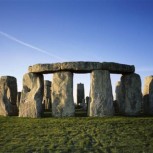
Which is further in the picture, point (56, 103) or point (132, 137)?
point (56, 103)

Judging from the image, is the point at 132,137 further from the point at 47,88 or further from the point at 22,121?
the point at 47,88

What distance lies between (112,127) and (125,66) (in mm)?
3909

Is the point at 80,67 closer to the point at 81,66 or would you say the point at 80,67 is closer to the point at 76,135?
the point at 81,66

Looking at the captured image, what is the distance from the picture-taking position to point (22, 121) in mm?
11875

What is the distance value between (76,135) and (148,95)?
6651 millimetres

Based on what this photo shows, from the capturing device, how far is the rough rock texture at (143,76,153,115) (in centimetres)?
1483

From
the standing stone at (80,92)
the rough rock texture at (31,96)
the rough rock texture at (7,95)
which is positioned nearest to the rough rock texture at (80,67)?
the rough rock texture at (31,96)

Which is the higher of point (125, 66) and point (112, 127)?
point (125, 66)

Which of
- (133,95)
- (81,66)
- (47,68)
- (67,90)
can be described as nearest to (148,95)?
(133,95)

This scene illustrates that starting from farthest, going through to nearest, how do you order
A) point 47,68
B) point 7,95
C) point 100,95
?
point 7,95, point 47,68, point 100,95

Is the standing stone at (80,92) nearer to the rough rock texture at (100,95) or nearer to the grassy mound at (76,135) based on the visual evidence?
the rough rock texture at (100,95)

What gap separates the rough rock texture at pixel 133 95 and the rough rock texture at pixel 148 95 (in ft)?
3.66

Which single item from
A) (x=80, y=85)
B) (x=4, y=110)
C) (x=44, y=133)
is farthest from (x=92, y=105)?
(x=80, y=85)

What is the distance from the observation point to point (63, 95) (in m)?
13.1
